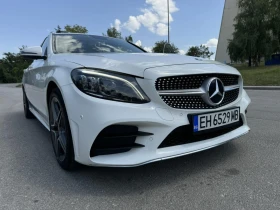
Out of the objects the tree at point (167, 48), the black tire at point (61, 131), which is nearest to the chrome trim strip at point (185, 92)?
the black tire at point (61, 131)

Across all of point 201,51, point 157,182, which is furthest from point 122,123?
point 201,51

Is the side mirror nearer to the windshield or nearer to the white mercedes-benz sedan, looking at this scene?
the windshield

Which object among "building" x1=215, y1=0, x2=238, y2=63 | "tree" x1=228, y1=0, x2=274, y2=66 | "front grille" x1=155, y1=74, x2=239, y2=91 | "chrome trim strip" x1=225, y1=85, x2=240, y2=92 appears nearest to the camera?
"front grille" x1=155, y1=74, x2=239, y2=91

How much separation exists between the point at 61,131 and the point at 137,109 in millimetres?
898

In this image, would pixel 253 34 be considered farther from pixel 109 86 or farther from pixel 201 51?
A: pixel 201 51

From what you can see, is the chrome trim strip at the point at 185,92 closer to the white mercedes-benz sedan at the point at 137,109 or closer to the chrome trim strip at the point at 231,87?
the white mercedes-benz sedan at the point at 137,109

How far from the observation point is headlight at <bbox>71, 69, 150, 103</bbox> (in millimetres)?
1896

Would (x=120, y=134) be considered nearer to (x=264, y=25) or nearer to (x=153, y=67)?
(x=153, y=67)

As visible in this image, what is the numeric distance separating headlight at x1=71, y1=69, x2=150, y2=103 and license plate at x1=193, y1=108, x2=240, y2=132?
0.45 meters

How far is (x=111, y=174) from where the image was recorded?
90.0 inches

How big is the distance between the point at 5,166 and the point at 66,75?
4.11ft

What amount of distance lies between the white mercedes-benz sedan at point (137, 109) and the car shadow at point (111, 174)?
176 millimetres

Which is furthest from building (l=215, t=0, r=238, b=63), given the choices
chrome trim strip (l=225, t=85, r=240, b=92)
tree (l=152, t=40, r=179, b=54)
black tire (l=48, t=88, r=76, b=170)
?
black tire (l=48, t=88, r=76, b=170)

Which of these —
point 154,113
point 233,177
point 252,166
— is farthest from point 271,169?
point 154,113
